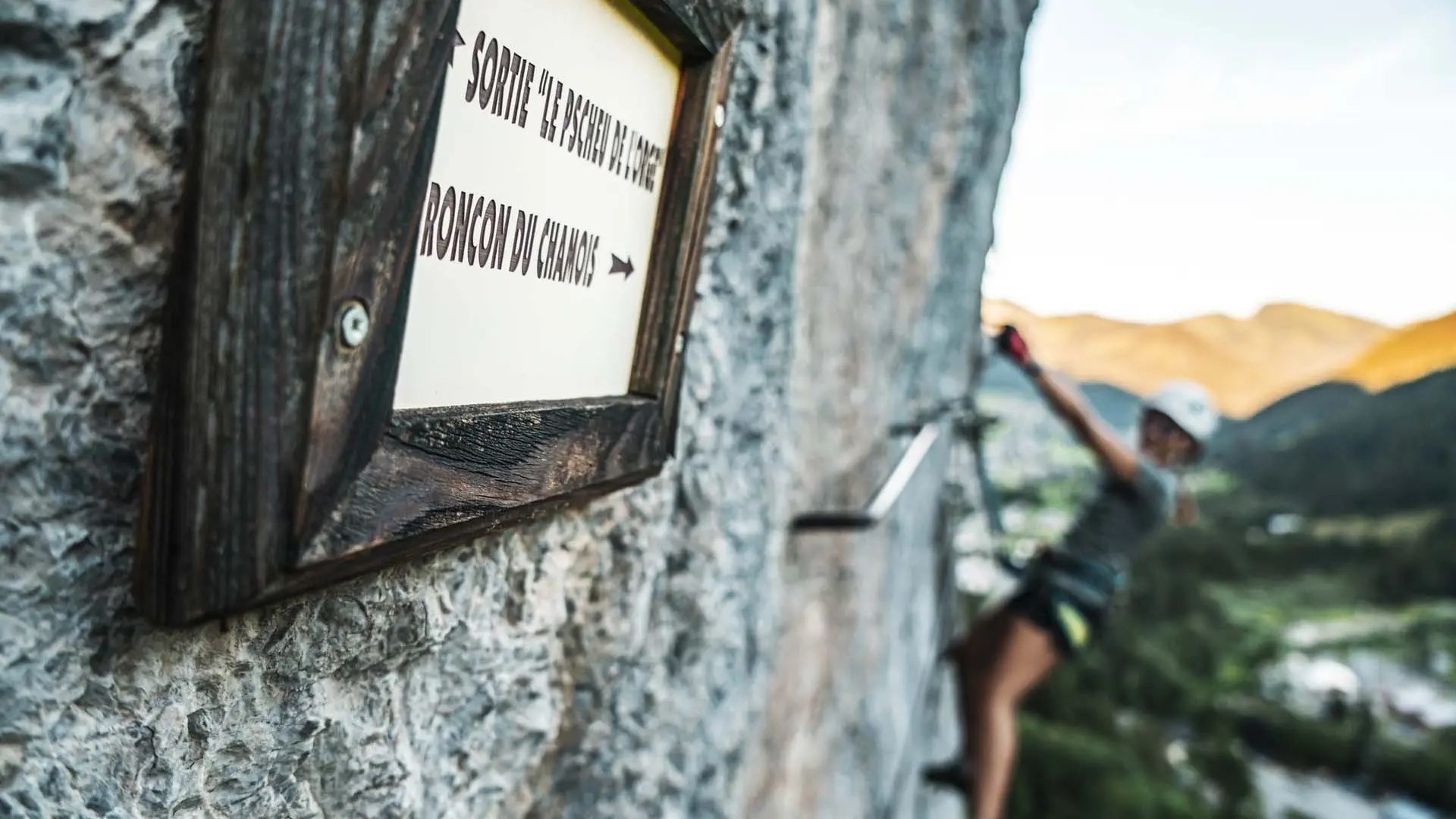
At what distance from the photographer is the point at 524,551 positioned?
65 cm

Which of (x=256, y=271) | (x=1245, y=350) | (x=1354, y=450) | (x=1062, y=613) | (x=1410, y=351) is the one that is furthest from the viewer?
(x=1354, y=450)

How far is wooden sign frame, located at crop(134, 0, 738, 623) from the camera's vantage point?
348 mm

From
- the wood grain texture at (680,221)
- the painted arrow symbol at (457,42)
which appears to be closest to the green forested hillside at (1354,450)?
the wood grain texture at (680,221)

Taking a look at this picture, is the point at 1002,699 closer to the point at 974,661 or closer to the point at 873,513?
the point at 974,661

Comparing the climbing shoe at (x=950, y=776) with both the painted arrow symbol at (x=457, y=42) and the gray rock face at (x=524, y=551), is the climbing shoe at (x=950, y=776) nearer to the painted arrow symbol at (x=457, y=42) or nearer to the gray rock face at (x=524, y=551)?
the gray rock face at (x=524, y=551)

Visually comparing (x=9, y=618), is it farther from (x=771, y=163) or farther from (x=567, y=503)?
(x=771, y=163)

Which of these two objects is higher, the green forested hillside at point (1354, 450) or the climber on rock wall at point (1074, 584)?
the green forested hillside at point (1354, 450)

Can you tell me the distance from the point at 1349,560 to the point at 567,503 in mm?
15152

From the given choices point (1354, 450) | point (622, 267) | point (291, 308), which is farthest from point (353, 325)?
point (1354, 450)

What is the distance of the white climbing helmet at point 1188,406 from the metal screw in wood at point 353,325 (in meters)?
2.59

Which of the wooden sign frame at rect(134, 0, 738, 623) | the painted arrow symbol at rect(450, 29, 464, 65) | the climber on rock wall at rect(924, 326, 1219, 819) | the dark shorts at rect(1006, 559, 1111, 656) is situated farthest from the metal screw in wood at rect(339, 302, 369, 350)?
the dark shorts at rect(1006, 559, 1111, 656)

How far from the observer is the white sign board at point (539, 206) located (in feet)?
1.42

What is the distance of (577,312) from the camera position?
0.57 metres

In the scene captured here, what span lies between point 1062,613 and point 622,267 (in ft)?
7.01
